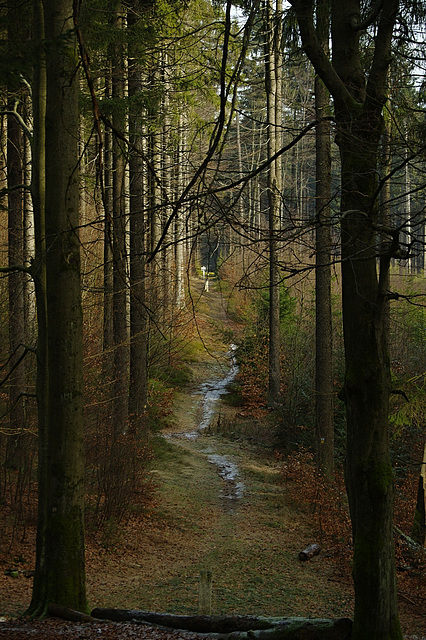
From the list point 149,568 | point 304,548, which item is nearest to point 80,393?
point 149,568

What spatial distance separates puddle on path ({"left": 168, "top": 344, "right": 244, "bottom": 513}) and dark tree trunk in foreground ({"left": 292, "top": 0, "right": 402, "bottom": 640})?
8.95m

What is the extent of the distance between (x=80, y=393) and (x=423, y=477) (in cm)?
764

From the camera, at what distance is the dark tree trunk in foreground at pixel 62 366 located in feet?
19.8

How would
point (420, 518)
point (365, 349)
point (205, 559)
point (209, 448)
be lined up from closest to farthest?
point (365, 349) → point (205, 559) → point (420, 518) → point (209, 448)

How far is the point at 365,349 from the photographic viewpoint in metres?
5.30

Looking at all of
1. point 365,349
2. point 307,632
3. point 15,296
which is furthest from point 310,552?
point 15,296

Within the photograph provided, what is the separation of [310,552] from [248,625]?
5.51 meters

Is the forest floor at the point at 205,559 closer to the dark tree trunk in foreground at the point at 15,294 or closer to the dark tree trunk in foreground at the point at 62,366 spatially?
the dark tree trunk in foreground at the point at 62,366

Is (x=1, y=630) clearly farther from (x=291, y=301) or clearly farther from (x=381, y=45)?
(x=291, y=301)

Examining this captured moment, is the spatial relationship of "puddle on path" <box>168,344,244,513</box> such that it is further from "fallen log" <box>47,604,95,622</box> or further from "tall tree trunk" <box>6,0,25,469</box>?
"fallen log" <box>47,604,95,622</box>

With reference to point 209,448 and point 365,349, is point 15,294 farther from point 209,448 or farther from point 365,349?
point 209,448

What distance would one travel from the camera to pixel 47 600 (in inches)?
236

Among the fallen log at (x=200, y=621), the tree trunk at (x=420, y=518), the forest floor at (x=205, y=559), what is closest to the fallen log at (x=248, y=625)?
the fallen log at (x=200, y=621)

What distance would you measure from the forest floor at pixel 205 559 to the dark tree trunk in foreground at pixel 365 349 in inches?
61.8
